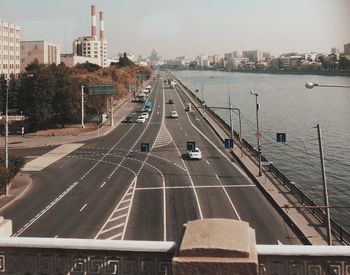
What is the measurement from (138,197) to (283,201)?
8.05 meters

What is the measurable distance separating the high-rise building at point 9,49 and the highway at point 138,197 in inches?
3046

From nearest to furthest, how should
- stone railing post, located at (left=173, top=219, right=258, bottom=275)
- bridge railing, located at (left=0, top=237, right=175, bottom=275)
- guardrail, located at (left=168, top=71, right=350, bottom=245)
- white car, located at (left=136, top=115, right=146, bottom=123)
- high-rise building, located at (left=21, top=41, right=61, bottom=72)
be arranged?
1. stone railing post, located at (left=173, top=219, right=258, bottom=275)
2. bridge railing, located at (left=0, top=237, right=175, bottom=275)
3. guardrail, located at (left=168, top=71, right=350, bottom=245)
4. white car, located at (left=136, top=115, right=146, bottom=123)
5. high-rise building, located at (left=21, top=41, right=61, bottom=72)

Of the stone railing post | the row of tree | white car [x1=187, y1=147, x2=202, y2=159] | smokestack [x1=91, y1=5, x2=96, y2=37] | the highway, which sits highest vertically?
smokestack [x1=91, y1=5, x2=96, y2=37]

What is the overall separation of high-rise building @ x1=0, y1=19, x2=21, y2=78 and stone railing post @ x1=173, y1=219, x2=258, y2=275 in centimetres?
10929

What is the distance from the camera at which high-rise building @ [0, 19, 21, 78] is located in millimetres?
109125

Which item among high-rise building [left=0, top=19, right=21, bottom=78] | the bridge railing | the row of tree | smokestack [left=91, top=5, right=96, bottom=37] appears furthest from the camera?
smokestack [left=91, top=5, right=96, bottom=37]

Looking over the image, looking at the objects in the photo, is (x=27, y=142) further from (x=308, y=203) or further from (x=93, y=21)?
(x=93, y=21)

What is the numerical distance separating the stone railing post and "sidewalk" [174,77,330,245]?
466 inches

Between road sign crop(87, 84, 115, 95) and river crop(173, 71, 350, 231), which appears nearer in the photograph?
river crop(173, 71, 350, 231)

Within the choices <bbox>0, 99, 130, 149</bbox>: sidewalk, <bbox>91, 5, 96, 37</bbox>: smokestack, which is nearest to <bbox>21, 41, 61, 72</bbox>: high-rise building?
<bbox>91, 5, 96, 37</bbox>: smokestack

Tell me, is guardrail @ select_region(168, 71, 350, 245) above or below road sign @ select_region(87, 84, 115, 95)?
below

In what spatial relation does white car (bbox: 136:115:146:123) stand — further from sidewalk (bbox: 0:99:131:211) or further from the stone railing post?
the stone railing post

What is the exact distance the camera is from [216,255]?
406 cm

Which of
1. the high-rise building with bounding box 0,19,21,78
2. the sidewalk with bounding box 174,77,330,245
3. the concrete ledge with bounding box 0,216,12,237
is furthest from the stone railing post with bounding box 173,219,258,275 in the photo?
the high-rise building with bounding box 0,19,21,78
